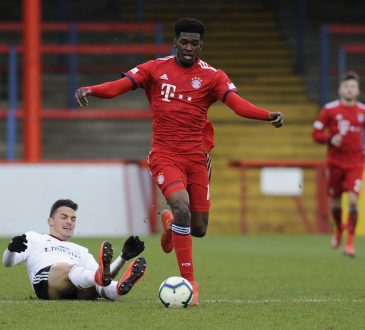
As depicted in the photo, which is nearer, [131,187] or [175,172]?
[175,172]

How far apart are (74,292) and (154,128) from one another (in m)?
1.49

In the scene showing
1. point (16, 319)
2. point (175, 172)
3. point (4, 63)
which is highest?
point (4, 63)

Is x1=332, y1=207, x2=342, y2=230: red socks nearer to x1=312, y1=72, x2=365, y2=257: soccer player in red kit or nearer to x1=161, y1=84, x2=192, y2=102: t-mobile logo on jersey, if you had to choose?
x1=312, y1=72, x2=365, y2=257: soccer player in red kit

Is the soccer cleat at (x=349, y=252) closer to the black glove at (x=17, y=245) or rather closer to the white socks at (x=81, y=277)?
the white socks at (x=81, y=277)

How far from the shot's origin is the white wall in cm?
1936

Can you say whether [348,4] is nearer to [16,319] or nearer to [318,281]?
[318,281]

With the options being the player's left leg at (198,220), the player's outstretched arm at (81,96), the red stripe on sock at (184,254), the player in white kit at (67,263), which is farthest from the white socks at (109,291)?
the player's outstretched arm at (81,96)

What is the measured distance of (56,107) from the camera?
977 inches

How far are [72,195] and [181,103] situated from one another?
31.1 ft

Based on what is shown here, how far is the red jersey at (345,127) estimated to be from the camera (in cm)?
1653

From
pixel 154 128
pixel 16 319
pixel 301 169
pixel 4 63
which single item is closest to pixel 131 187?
pixel 301 169

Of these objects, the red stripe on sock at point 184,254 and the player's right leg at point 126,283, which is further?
the red stripe on sock at point 184,254

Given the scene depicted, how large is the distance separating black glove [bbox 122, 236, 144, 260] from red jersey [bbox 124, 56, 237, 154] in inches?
41.9

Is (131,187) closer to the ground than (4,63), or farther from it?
closer to the ground
